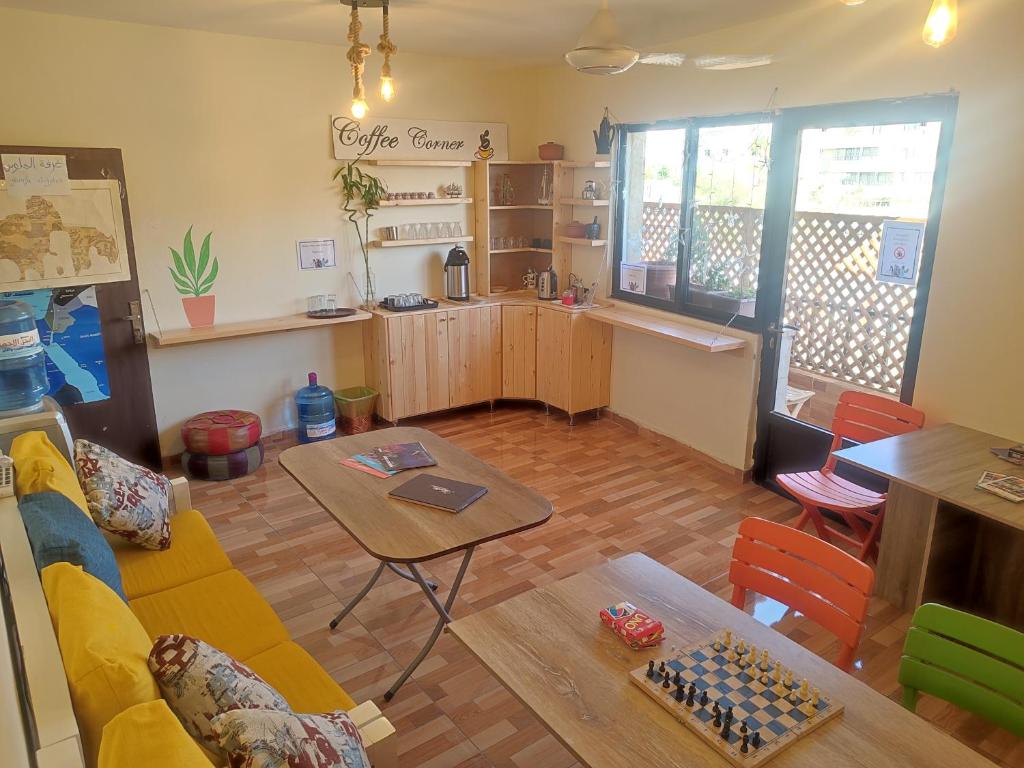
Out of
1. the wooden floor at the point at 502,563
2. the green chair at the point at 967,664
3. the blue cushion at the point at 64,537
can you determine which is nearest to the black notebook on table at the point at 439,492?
the wooden floor at the point at 502,563

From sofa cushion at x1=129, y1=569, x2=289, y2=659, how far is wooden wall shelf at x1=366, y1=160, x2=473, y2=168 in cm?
348

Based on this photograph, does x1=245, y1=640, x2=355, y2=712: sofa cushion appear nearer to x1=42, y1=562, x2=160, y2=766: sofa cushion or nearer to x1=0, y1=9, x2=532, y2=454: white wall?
x1=42, y1=562, x2=160, y2=766: sofa cushion

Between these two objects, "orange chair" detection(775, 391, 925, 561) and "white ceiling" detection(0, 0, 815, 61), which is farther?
"white ceiling" detection(0, 0, 815, 61)

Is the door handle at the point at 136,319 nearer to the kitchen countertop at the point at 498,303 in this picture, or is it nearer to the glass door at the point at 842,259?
the kitchen countertop at the point at 498,303

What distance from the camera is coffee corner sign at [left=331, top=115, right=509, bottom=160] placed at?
509 cm

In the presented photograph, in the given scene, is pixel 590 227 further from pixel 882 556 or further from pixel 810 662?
pixel 810 662

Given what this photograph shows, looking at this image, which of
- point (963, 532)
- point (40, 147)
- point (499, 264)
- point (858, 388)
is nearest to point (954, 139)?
point (858, 388)

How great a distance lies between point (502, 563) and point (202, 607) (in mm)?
1569

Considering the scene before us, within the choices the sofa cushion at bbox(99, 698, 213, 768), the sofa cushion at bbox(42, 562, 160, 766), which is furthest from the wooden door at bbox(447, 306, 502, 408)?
the sofa cushion at bbox(99, 698, 213, 768)

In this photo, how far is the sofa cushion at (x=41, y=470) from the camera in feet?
7.92

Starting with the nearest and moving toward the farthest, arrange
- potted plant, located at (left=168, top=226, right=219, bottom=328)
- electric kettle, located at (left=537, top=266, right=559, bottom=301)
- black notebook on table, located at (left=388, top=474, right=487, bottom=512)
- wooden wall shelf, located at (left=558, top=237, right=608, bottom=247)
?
black notebook on table, located at (left=388, top=474, right=487, bottom=512) → potted plant, located at (left=168, top=226, right=219, bottom=328) → wooden wall shelf, located at (left=558, top=237, right=608, bottom=247) → electric kettle, located at (left=537, top=266, right=559, bottom=301)

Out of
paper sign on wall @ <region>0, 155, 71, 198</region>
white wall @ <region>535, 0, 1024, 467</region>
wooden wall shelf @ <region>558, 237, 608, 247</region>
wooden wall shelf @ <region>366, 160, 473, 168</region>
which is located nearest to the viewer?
white wall @ <region>535, 0, 1024, 467</region>

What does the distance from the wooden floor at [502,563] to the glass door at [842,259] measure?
0.58 m

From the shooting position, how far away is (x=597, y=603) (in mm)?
1977
